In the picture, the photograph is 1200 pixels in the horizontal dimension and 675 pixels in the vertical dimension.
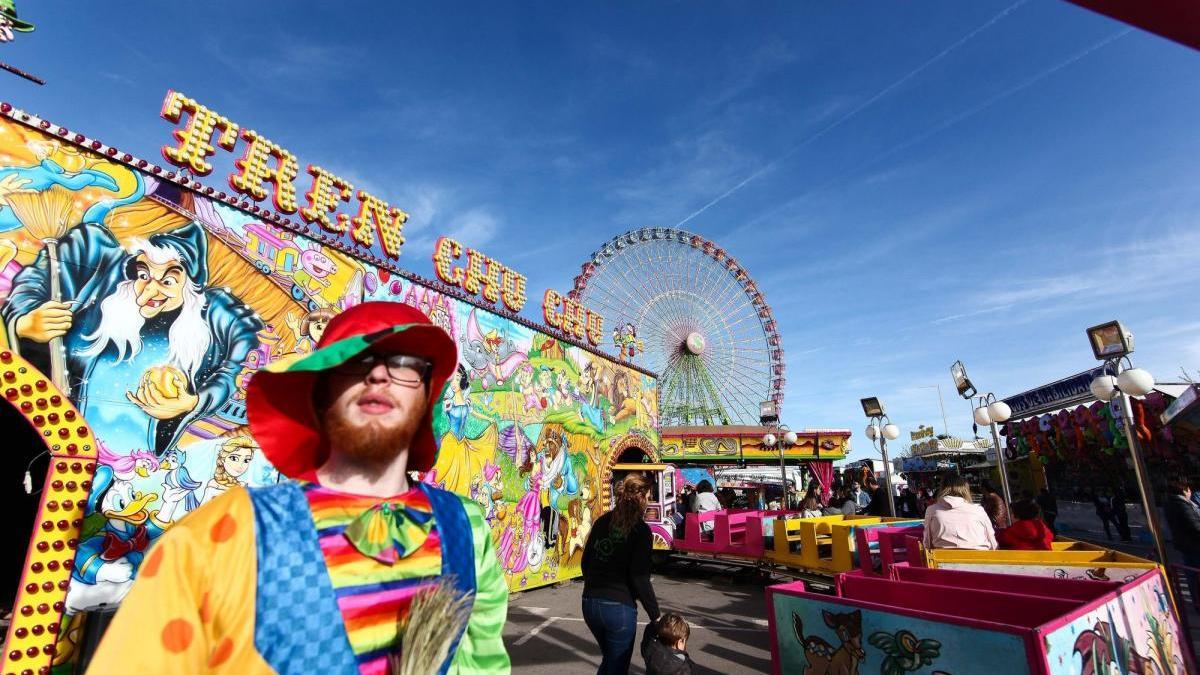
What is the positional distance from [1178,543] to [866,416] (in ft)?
20.2

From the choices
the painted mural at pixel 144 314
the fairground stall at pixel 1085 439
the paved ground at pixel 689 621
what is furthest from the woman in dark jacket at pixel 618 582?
the fairground stall at pixel 1085 439

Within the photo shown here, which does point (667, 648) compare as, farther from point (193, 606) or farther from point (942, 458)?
point (942, 458)

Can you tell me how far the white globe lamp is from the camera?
5.91 meters

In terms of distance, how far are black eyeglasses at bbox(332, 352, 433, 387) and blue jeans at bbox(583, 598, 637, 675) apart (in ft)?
8.76

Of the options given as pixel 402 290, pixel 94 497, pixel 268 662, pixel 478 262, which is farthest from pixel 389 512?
pixel 478 262

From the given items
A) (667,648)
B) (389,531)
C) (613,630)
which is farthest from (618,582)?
(389,531)

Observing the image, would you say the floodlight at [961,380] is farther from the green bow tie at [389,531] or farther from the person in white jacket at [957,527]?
the green bow tie at [389,531]

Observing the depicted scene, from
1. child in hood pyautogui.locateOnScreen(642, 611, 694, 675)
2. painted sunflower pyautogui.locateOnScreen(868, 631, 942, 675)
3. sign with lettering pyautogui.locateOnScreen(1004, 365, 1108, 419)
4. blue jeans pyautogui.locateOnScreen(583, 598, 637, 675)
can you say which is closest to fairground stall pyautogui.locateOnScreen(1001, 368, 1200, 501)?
sign with lettering pyautogui.locateOnScreen(1004, 365, 1108, 419)

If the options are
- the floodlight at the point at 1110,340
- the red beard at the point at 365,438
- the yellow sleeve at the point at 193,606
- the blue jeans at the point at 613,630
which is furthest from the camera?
the floodlight at the point at 1110,340

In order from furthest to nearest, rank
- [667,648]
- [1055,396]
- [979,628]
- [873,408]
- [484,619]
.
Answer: [1055,396] < [873,408] < [667,648] < [979,628] < [484,619]

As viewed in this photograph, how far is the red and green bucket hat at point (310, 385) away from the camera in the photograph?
159 cm

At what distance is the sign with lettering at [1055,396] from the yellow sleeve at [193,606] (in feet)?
67.5

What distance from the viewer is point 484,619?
1.62 m

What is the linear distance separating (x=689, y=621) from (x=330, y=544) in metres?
7.17
